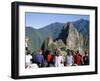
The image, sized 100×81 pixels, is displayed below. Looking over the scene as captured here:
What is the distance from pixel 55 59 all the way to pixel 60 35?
0.11 metres

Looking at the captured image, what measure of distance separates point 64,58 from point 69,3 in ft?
0.85

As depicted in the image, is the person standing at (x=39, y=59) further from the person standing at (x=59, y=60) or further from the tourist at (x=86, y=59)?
the tourist at (x=86, y=59)

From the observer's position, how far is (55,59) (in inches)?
59.1

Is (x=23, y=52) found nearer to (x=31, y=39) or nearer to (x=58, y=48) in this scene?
(x=31, y=39)

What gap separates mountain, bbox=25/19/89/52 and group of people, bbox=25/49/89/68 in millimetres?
28

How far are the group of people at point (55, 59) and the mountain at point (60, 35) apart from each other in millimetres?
28

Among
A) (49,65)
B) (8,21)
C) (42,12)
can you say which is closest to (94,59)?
(49,65)

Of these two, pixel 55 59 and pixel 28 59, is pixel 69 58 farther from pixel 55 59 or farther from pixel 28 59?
pixel 28 59

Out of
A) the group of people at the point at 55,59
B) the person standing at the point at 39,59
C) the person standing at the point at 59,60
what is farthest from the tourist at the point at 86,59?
the person standing at the point at 39,59

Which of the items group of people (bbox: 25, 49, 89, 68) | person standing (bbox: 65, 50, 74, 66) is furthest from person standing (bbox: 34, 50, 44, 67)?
person standing (bbox: 65, 50, 74, 66)

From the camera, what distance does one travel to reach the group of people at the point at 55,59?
1449 mm

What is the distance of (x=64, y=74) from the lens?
59.4 inches

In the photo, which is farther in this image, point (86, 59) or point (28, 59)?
point (86, 59)

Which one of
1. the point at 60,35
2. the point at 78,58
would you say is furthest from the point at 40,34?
the point at 78,58
